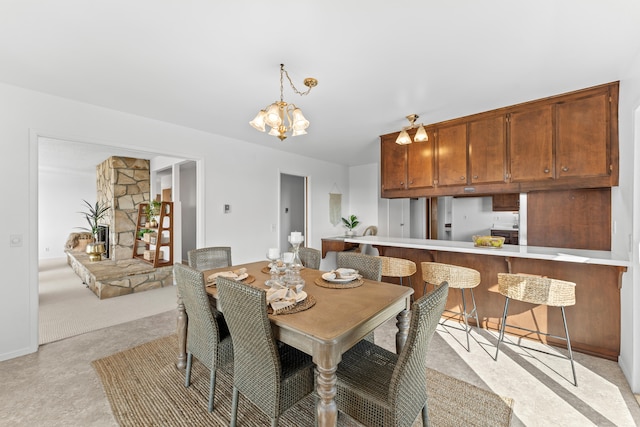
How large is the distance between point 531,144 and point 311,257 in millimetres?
2584

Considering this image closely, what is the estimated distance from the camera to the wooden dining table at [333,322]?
1.25 meters

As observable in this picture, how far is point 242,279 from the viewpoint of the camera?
6.89 feet

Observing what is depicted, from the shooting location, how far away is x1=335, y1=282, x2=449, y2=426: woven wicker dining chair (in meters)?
1.18

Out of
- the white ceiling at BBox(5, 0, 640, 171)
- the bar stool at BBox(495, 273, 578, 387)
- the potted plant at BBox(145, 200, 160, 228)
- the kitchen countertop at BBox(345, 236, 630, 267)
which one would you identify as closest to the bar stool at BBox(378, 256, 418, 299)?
the kitchen countertop at BBox(345, 236, 630, 267)

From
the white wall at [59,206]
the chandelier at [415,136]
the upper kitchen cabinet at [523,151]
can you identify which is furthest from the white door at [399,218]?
the white wall at [59,206]

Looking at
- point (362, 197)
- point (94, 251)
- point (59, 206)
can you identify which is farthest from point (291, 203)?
point (59, 206)

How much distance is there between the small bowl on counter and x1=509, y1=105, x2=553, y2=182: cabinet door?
664mm

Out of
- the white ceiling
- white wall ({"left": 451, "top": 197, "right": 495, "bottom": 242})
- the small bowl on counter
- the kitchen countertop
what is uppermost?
the white ceiling

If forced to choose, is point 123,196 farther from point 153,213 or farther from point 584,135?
point 584,135

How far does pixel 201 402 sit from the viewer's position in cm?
185

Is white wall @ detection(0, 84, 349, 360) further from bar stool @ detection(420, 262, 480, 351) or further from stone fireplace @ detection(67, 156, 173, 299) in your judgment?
bar stool @ detection(420, 262, 480, 351)

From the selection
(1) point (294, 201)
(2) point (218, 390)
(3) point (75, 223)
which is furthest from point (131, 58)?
(3) point (75, 223)

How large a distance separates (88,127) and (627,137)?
16.1 feet

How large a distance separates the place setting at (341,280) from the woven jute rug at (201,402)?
777mm
